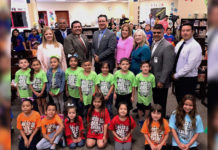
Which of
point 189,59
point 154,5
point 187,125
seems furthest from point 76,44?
point 154,5

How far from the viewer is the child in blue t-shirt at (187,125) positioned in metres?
2.06

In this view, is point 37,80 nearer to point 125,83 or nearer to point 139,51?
point 125,83

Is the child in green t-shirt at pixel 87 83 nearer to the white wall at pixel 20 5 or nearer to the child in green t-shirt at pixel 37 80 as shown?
the child in green t-shirt at pixel 37 80

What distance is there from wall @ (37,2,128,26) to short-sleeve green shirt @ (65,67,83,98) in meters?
13.6

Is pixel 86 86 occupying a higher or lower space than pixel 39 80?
lower

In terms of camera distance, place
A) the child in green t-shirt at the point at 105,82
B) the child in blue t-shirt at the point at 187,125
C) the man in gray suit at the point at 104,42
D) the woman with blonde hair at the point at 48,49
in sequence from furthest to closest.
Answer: the man in gray suit at the point at 104,42, the woman with blonde hair at the point at 48,49, the child in green t-shirt at the point at 105,82, the child in blue t-shirt at the point at 187,125

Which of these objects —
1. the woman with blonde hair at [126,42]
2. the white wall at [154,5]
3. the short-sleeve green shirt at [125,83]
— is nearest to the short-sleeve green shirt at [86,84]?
the short-sleeve green shirt at [125,83]

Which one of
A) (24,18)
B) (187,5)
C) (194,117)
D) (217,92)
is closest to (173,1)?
(187,5)

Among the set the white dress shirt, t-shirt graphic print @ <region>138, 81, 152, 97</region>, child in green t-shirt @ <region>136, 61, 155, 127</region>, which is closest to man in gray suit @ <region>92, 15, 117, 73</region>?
child in green t-shirt @ <region>136, 61, 155, 127</region>

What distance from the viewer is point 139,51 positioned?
8.70 ft

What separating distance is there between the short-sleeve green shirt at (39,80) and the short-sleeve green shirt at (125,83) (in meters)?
1.12

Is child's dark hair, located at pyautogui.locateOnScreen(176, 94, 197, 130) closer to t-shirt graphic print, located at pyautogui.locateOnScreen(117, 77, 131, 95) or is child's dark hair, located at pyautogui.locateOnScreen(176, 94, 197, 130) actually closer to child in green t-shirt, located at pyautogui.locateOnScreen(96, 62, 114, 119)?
t-shirt graphic print, located at pyautogui.locateOnScreen(117, 77, 131, 95)

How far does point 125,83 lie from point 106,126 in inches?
26.0

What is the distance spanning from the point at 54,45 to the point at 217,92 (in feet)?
9.38
